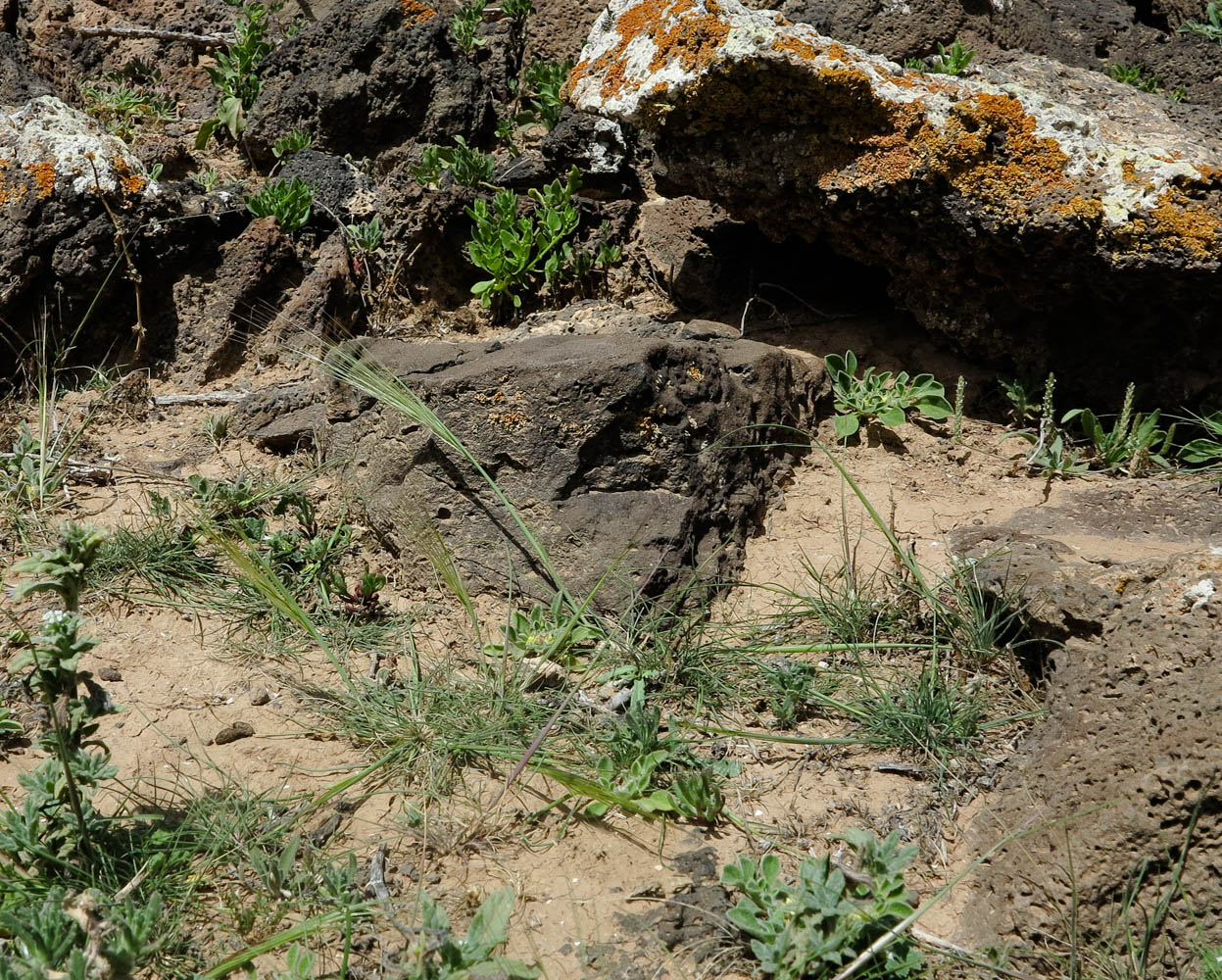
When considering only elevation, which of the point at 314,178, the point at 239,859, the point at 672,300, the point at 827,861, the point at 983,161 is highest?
the point at 983,161

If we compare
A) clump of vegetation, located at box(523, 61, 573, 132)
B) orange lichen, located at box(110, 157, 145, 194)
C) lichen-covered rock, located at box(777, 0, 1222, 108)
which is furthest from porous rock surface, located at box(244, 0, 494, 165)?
lichen-covered rock, located at box(777, 0, 1222, 108)

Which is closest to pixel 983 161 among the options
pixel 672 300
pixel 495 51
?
pixel 672 300

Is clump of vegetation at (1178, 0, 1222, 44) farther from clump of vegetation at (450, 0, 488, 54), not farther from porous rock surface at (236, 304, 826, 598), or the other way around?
clump of vegetation at (450, 0, 488, 54)

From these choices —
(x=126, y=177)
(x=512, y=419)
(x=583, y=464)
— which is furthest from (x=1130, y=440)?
(x=126, y=177)

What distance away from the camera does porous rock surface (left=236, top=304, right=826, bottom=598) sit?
3510 mm

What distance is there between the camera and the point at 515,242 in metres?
4.73

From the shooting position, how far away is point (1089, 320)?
13.3 ft

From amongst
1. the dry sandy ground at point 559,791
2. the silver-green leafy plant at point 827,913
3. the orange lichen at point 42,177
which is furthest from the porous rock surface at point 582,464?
the orange lichen at point 42,177

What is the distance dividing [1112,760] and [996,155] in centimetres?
222

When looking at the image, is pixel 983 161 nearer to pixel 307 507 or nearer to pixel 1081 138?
pixel 1081 138

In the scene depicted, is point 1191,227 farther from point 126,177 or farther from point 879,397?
point 126,177

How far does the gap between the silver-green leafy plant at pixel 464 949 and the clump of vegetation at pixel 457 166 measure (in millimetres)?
3609

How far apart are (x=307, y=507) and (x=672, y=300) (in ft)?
6.28

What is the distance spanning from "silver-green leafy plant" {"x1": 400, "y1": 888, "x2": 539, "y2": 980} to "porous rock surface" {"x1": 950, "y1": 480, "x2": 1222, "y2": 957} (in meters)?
1.09
